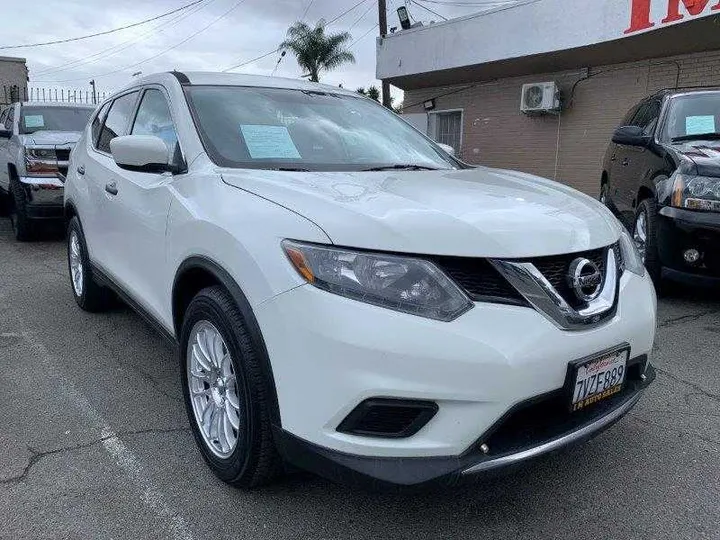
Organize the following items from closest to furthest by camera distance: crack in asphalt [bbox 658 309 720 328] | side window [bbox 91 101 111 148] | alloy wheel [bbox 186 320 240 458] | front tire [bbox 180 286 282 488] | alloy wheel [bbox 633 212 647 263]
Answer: front tire [bbox 180 286 282 488] → alloy wheel [bbox 186 320 240 458] → side window [bbox 91 101 111 148] → crack in asphalt [bbox 658 309 720 328] → alloy wheel [bbox 633 212 647 263]

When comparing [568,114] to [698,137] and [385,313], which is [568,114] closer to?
[698,137]

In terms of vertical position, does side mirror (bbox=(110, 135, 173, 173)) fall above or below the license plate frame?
above

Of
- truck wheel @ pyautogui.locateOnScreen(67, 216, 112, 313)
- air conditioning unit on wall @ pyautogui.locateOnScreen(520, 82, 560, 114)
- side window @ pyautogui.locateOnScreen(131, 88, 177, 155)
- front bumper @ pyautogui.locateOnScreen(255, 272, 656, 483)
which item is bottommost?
truck wheel @ pyautogui.locateOnScreen(67, 216, 112, 313)

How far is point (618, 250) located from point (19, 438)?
277cm

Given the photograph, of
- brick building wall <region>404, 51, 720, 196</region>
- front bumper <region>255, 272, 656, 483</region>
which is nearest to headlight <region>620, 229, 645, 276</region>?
front bumper <region>255, 272, 656, 483</region>

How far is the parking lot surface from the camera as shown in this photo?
2.27 m

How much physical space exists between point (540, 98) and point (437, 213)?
11.5 meters

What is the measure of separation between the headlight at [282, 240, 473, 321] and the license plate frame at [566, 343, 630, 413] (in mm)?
446

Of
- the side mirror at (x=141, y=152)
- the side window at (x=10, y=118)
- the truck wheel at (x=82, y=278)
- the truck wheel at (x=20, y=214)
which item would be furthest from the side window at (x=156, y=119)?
the side window at (x=10, y=118)

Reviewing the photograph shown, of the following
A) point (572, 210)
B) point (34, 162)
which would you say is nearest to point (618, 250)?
point (572, 210)

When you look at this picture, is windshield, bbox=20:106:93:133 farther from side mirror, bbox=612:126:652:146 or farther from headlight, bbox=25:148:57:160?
side mirror, bbox=612:126:652:146

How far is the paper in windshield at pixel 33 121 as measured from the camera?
27.7 ft

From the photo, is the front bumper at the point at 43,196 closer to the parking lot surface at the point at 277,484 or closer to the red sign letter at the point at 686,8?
the parking lot surface at the point at 277,484

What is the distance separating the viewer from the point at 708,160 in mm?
4641
